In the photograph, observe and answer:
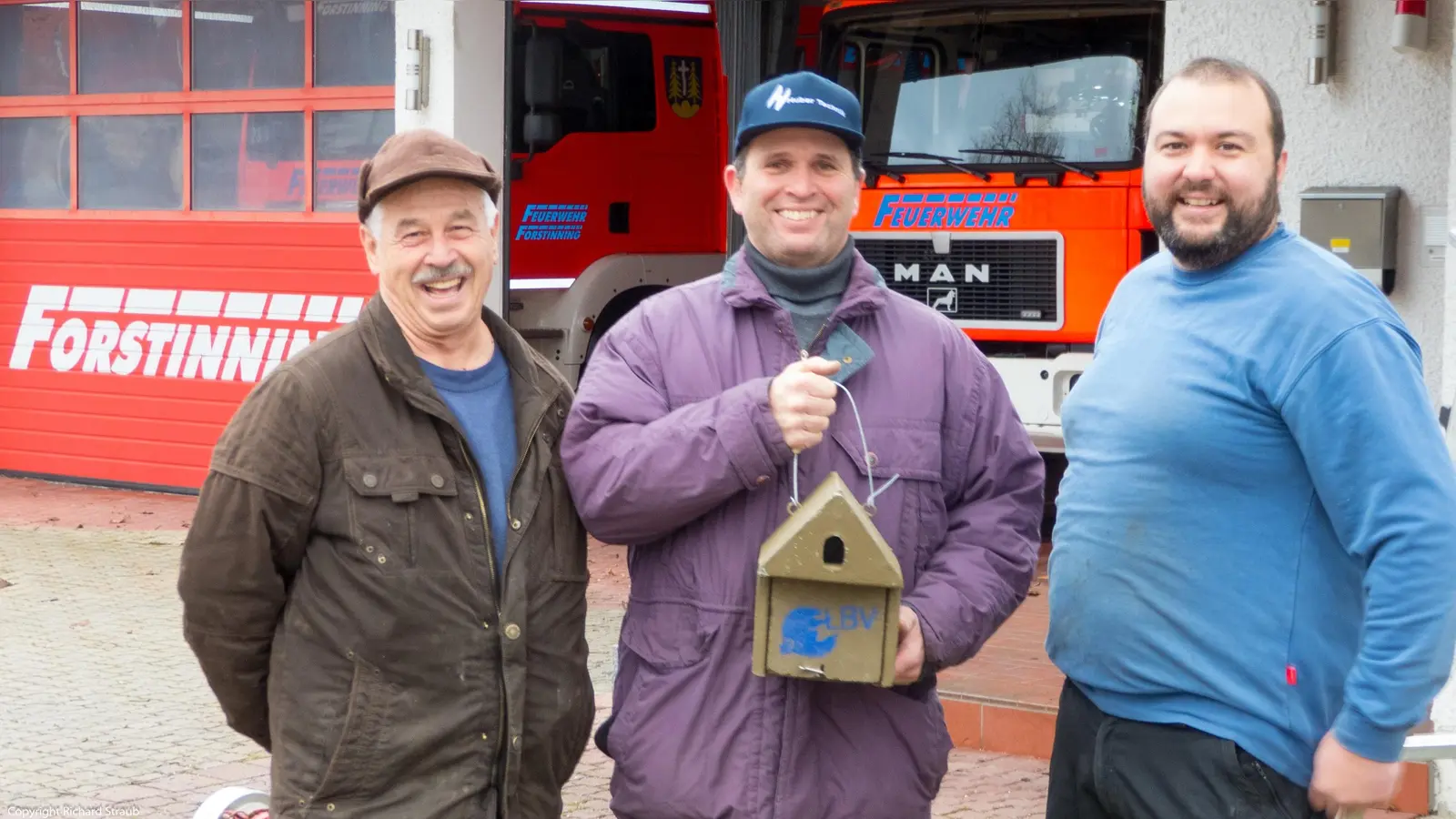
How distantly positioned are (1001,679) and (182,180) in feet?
24.9

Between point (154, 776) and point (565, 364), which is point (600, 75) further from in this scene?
point (154, 776)

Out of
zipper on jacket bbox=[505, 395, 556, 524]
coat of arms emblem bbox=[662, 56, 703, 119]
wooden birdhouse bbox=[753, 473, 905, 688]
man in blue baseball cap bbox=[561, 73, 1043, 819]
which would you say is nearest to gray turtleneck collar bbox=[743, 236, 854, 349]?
man in blue baseball cap bbox=[561, 73, 1043, 819]

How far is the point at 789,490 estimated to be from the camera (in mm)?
2881

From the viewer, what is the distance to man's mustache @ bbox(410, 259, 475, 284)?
9.54 ft

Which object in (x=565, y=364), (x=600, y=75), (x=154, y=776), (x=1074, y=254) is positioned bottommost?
(x=154, y=776)

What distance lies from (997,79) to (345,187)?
4.46 m

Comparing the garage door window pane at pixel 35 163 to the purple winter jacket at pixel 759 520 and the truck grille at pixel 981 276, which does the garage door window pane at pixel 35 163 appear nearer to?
the truck grille at pixel 981 276

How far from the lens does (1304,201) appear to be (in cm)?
678

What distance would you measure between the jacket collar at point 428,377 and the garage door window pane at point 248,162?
8677 mm

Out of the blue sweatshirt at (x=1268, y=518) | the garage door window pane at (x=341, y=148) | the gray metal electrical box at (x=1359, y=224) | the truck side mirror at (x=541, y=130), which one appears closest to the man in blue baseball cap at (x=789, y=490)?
the blue sweatshirt at (x=1268, y=518)

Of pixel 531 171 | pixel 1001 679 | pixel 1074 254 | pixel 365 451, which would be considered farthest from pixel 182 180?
pixel 365 451

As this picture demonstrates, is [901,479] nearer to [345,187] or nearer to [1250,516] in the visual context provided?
[1250,516]

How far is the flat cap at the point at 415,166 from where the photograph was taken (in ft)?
9.41

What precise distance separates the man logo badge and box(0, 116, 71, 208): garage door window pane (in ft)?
21.3
